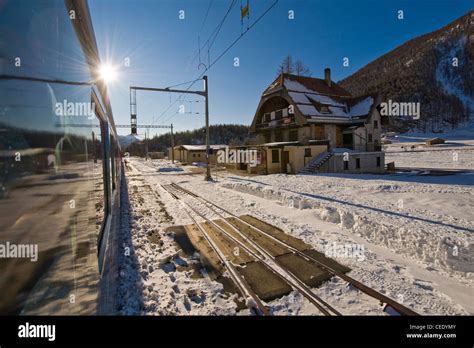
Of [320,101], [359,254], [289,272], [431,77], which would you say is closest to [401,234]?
[359,254]

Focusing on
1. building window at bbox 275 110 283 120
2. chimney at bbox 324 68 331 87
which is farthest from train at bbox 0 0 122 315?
chimney at bbox 324 68 331 87

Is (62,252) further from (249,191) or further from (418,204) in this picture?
(249,191)

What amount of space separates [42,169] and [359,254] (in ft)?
17.2

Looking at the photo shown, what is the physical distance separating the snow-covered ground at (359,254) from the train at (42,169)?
5.77 feet

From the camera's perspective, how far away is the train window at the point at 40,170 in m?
0.97

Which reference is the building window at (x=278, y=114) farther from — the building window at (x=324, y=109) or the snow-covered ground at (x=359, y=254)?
the snow-covered ground at (x=359, y=254)

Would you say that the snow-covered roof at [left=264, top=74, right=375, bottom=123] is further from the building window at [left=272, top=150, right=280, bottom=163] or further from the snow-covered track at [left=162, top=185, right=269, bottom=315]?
the snow-covered track at [left=162, top=185, right=269, bottom=315]

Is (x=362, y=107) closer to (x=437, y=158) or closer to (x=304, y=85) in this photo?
(x=304, y=85)

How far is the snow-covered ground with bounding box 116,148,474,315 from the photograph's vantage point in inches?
126

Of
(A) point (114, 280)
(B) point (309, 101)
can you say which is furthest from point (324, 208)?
(B) point (309, 101)

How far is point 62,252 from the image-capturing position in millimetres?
1478

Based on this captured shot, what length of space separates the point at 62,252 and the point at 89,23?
2617 mm

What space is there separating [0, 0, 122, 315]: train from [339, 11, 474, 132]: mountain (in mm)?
113106

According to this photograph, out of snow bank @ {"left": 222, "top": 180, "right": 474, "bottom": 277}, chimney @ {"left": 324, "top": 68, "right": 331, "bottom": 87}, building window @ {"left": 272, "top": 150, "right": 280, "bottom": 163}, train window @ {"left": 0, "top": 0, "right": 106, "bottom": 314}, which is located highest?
chimney @ {"left": 324, "top": 68, "right": 331, "bottom": 87}
